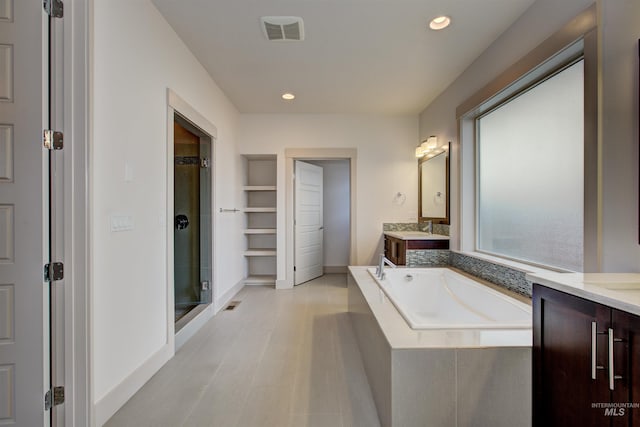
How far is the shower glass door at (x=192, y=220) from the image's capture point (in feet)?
9.99

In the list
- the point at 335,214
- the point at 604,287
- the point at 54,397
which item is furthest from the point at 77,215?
the point at 335,214

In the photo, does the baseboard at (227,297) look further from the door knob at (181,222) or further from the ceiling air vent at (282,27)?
the ceiling air vent at (282,27)

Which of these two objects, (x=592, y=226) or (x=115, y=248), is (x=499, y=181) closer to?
(x=592, y=226)

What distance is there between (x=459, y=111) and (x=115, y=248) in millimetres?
3173

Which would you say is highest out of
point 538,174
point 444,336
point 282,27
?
point 282,27

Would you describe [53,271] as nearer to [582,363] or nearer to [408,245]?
[582,363]

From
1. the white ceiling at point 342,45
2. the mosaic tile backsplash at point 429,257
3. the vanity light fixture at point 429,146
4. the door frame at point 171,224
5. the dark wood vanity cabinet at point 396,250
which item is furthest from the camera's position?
the vanity light fixture at point 429,146

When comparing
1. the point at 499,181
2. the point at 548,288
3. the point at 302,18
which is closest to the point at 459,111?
the point at 499,181

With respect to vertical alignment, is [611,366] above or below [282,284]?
above

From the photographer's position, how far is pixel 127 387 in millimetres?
1787

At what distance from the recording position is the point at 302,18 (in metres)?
2.21

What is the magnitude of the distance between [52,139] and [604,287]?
2356mm

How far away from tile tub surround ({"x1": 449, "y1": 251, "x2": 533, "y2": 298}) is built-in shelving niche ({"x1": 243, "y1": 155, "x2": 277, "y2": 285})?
2803 millimetres

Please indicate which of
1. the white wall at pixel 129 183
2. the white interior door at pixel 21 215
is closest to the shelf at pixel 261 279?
the white wall at pixel 129 183
